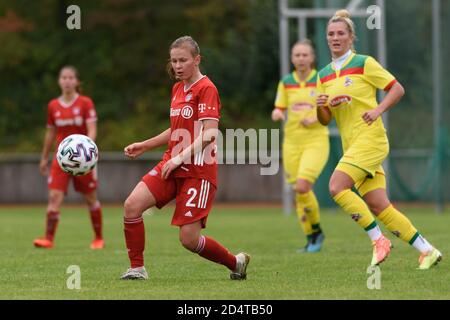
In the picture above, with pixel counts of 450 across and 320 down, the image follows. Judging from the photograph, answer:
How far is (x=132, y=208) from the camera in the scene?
8062 mm

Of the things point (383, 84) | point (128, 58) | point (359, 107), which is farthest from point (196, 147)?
point (128, 58)

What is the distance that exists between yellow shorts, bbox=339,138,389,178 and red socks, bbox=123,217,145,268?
74.0 inches

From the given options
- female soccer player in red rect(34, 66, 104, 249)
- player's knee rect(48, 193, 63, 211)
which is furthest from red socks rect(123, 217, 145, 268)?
player's knee rect(48, 193, 63, 211)

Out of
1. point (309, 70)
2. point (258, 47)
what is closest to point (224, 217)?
point (309, 70)

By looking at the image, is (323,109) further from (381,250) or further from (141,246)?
(141,246)

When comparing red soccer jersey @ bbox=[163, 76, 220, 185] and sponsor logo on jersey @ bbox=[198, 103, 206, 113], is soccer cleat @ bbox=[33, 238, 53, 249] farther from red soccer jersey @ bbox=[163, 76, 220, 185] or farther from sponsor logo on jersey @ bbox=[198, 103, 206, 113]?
sponsor logo on jersey @ bbox=[198, 103, 206, 113]

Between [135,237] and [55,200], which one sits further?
[55,200]

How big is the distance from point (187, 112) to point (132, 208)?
33.8 inches

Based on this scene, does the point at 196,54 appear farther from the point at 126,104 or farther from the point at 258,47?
the point at 126,104

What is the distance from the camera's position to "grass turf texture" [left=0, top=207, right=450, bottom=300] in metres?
7.36

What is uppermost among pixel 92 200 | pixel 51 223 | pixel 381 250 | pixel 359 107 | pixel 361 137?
Result: pixel 359 107

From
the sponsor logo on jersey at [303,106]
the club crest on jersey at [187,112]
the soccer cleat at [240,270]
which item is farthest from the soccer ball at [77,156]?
the sponsor logo on jersey at [303,106]

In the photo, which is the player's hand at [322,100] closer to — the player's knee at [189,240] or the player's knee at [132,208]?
the player's knee at [189,240]

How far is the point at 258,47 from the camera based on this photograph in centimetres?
3105
